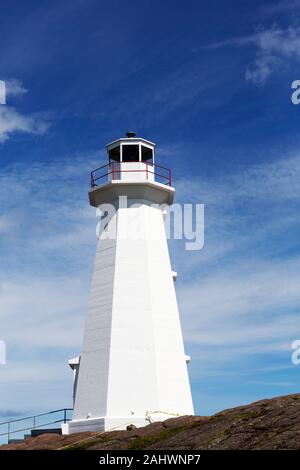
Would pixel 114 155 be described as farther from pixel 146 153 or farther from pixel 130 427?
pixel 130 427

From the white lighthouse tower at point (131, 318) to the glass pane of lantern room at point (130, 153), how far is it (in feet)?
0.16

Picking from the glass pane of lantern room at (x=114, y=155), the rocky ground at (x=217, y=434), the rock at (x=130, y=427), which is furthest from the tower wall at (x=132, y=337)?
the glass pane of lantern room at (x=114, y=155)

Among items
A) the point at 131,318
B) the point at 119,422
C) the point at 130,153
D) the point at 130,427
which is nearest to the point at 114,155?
the point at 130,153

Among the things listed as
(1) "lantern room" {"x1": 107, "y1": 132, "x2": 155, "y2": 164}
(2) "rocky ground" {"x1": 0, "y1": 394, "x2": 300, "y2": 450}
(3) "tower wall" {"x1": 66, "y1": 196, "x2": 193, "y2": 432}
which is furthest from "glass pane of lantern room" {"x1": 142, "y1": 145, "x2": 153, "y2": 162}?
(2) "rocky ground" {"x1": 0, "y1": 394, "x2": 300, "y2": 450}

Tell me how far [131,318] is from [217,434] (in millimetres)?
10193

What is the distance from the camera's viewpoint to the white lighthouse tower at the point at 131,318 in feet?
102

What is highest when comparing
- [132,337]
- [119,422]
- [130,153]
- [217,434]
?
[130,153]

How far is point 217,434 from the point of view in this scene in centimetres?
2253

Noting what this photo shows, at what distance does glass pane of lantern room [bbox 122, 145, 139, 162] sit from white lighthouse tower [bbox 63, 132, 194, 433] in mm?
48

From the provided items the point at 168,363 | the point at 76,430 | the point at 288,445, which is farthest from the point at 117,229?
the point at 288,445

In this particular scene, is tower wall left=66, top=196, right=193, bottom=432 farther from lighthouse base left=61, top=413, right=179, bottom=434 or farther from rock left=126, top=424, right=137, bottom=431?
rock left=126, top=424, right=137, bottom=431

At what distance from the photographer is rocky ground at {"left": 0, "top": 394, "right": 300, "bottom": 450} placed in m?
20.6

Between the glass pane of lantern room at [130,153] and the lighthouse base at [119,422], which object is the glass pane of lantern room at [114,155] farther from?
the lighthouse base at [119,422]
